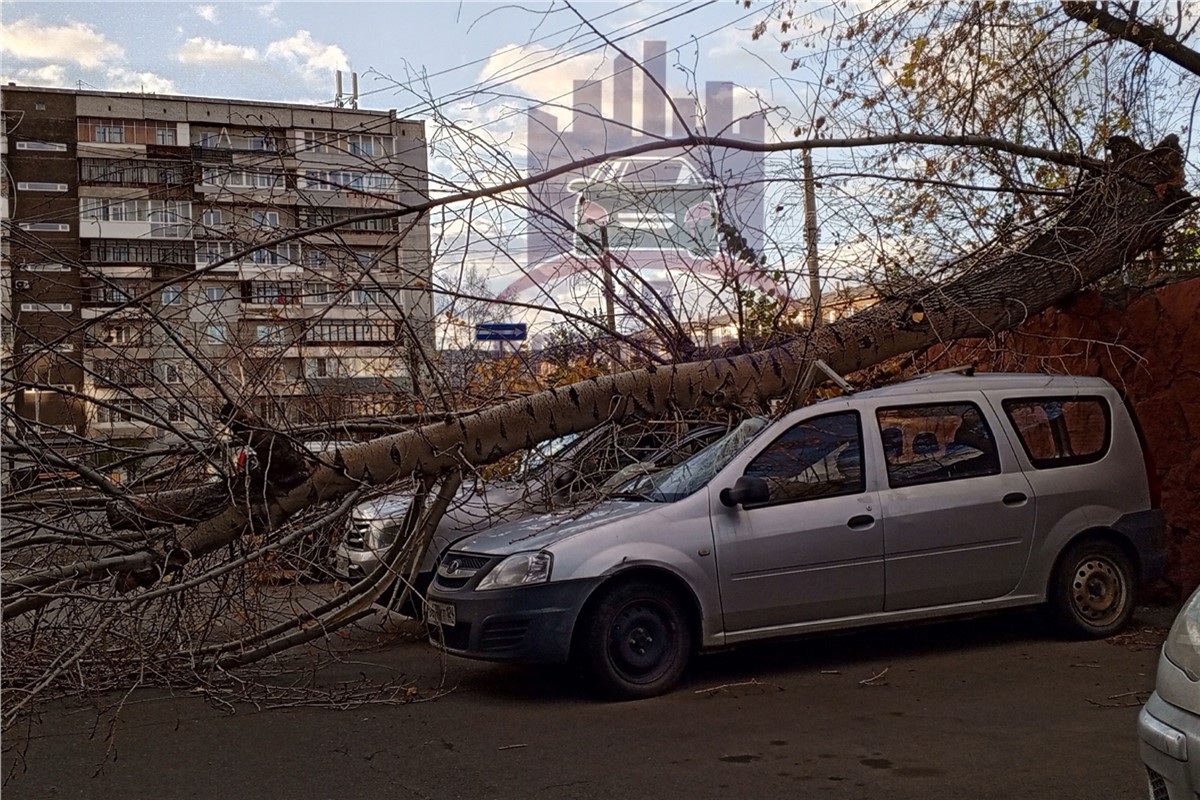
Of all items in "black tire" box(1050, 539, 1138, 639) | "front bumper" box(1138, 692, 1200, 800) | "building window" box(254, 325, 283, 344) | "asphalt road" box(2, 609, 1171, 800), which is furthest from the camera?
"black tire" box(1050, 539, 1138, 639)

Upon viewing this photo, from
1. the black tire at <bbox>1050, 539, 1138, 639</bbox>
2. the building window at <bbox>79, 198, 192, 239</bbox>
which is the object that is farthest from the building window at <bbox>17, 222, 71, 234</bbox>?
the black tire at <bbox>1050, 539, 1138, 639</bbox>

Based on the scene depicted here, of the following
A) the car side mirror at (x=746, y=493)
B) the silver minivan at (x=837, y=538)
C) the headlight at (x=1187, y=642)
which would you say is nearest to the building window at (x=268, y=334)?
the silver minivan at (x=837, y=538)

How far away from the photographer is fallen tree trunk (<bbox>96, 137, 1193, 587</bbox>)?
6.19m

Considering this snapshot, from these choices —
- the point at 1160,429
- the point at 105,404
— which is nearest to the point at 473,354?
the point at 105,404

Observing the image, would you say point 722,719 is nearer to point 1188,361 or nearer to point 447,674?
point 447,674

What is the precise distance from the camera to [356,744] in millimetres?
5695

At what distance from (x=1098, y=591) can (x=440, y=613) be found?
4.42 m

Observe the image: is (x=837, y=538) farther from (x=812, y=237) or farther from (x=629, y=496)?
(x=812, y=237)

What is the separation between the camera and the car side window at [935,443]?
7.08m

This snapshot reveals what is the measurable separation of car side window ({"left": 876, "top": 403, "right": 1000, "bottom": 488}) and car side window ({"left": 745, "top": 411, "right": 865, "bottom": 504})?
0.22m

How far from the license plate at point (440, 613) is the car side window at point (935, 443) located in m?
2.85

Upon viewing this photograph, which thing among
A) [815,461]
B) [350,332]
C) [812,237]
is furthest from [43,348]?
[812,237]

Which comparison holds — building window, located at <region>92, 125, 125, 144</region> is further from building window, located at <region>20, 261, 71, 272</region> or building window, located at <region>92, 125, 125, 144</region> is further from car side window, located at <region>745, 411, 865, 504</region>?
car side window, located at <region>745, 411, 865, 504</region>

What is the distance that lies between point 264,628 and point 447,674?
1.25m
